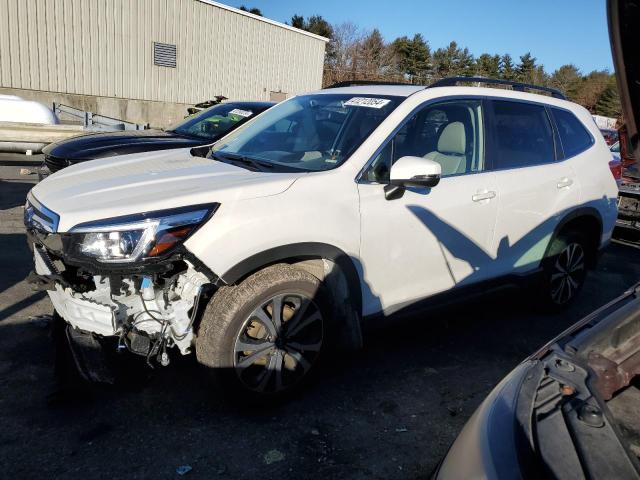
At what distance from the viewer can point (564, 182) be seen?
4.20m

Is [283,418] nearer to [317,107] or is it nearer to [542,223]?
[317,107]

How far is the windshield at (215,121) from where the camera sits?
7.37 metres

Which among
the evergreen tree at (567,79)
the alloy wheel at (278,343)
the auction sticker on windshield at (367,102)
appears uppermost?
the evergreen tree at (567,79)

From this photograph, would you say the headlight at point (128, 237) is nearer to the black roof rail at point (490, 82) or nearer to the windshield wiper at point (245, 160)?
the windshield wiper at point (245, 160)

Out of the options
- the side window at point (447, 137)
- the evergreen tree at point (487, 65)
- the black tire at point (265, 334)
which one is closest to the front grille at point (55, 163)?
the black tire at point (265, 334)

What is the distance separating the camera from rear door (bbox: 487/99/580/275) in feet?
12.5

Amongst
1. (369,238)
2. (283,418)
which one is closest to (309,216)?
(369,238)

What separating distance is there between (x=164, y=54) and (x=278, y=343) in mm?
19680

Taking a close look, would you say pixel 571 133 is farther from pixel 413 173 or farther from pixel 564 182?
pixel 413 173

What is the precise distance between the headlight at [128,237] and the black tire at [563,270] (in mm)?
3200

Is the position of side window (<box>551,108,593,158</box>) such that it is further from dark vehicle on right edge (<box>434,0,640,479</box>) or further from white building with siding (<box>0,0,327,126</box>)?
white building with siding (<box>0,0,327,126</box>)

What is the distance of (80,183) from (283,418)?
1.82 meters

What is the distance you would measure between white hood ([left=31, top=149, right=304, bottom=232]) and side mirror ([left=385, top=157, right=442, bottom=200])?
21.9 inches

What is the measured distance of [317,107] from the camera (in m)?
3.83
